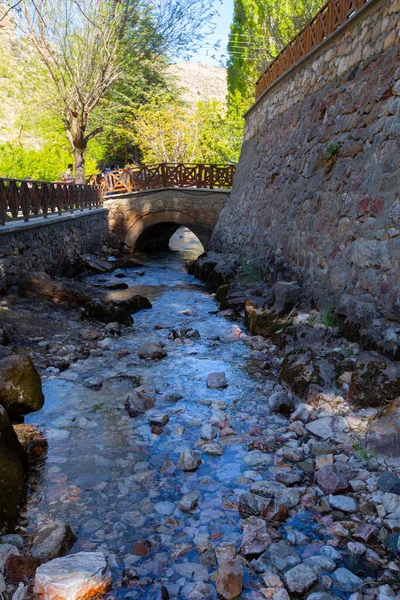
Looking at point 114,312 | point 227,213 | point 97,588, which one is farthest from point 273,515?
point 227,213

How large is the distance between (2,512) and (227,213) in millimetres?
13848

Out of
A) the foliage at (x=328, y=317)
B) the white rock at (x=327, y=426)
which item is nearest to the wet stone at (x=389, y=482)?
the white rock at (x=327, y=426)

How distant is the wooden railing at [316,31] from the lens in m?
7.60

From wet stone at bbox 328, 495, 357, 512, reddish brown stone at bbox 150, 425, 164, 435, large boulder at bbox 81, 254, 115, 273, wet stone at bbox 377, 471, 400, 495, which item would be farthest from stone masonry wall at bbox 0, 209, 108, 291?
wet stone at bbox 377, 471, 400, 495

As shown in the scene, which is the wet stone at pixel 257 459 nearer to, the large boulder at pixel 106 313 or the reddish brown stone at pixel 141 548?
the reddish brown stone at pixel 141 548

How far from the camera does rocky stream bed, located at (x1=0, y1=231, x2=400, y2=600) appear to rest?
104 inches

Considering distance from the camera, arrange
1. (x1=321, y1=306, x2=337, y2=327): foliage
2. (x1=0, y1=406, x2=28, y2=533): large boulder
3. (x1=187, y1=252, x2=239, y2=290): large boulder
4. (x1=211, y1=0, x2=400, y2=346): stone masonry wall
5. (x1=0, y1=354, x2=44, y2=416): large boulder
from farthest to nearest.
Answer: (x1=187, y1=252, x2=239, y2=290): large boulder < (x1=321, y1=306, x2=337, y2=327): foliage < (x1=211, y1=0, x2=400, y2=346): stone masonry wall < (x1=0, y1=354, x2=44, y2=416): large boulder < (x1=0, y1=406, x2=28, y2=533): large boulder

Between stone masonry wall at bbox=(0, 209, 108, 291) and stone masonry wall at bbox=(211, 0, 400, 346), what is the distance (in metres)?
4.73

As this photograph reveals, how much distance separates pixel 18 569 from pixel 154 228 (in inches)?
752

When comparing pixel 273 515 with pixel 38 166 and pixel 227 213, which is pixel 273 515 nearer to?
pixel 227 213

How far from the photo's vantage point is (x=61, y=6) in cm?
1602

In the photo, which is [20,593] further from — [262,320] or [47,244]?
[47,244]

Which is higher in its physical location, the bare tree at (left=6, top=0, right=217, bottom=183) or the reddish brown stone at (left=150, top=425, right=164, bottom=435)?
the bare tree at (left=6, top=0, right=217, bottom=183)

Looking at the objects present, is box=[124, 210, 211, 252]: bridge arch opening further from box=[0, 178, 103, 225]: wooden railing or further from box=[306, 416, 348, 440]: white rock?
box=[306, 416, 348, 440]: white rock
